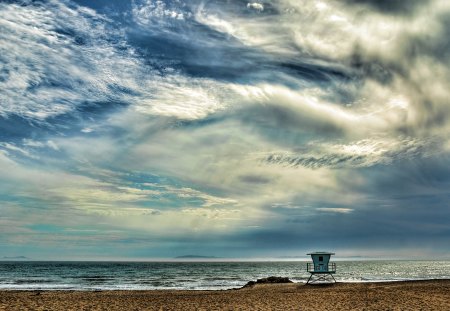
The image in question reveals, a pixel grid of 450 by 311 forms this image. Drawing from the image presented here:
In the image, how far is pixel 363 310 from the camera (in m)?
18.9

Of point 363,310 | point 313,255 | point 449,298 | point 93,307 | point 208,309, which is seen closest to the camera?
point 363,310

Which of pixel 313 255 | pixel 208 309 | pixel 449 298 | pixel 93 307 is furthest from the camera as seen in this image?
pixel 313 255

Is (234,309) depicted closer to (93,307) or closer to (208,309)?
(208,309)

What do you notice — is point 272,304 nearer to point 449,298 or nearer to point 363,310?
point 363,310

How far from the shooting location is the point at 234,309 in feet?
65.8

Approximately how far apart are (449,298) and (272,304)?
426 inches

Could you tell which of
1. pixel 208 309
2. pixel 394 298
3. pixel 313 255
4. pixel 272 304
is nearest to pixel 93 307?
pixel 208 309

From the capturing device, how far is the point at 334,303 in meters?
22.3

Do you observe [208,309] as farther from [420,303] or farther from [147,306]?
[420,303]

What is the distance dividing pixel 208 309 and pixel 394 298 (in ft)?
38.8

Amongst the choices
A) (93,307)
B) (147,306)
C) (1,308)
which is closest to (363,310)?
(147,306)

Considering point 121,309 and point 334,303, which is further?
point 334,303

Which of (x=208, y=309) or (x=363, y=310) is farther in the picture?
(x=208, y=309)

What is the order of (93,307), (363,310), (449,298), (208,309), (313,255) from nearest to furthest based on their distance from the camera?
(363,310) < (208,309) < (93,307) < (449,298) < (313,255)
